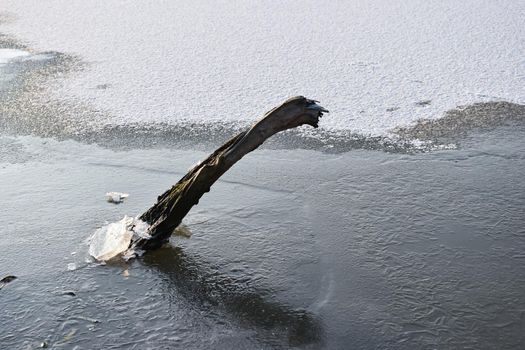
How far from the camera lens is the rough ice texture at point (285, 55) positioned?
18.2 feet

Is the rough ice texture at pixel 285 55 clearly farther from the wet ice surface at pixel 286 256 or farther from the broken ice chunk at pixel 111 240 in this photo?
the broken ice chunk at pixel 111 240

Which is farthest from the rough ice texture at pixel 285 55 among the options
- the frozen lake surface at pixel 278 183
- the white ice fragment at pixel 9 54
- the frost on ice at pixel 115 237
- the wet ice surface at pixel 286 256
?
the frost on ice at pixel 115 237

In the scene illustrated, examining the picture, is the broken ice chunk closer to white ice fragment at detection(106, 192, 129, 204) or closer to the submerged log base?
the submerged log base

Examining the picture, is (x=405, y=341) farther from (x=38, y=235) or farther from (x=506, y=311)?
(x=38, y=235)

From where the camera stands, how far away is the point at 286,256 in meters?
3.49

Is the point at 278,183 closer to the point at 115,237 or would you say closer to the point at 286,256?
the point at 286,256

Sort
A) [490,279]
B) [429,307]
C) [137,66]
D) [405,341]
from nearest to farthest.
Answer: [405,341] < [429,307] < [490,279] < [137,66]

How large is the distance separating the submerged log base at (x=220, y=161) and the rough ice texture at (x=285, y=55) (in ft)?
5.04

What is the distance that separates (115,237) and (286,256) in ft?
3.10

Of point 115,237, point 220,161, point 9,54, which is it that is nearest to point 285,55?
point 9,54

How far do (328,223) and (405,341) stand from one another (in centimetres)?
107

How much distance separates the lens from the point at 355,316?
301 centimetres

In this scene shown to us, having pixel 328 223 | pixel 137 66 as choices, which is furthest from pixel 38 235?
pixel 137 66

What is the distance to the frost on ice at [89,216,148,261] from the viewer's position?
3.55 metres
